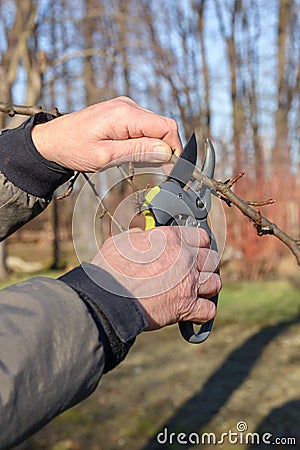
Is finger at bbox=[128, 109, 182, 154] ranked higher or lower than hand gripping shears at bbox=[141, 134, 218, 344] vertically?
higher

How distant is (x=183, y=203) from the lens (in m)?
1.29

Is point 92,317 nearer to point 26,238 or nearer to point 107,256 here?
point 107,256

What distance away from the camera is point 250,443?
12.8ft

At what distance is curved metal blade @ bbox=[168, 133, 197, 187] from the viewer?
4.26 feet

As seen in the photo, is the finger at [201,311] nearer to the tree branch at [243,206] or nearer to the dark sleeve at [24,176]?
the tree branch at [243,206]

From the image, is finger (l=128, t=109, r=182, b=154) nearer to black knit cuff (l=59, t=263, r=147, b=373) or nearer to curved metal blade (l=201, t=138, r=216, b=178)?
curved metal blade (l=201, t=138, r=216, b=178)

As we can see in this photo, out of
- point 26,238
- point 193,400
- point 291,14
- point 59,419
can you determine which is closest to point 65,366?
point 59,419

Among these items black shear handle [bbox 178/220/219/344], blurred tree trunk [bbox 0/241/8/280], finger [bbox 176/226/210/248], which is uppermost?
finger [bbox 176/226/210/248]

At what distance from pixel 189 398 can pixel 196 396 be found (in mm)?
76

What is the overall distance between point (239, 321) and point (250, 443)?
321cm

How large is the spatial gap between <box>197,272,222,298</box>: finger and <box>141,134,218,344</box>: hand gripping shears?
6 centimetres

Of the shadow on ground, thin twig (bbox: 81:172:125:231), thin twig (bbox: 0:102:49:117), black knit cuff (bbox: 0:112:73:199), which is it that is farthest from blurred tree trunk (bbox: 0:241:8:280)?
thin twig (bbox: 81:172:125:231)

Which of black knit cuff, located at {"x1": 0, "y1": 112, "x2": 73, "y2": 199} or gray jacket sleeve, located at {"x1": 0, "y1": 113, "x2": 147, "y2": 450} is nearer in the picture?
gray jacket sleeve, located at {"x1": 0, "y1": 113, "x2": 147, "y2": 450}

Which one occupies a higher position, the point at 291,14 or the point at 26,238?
the point at 291,14
